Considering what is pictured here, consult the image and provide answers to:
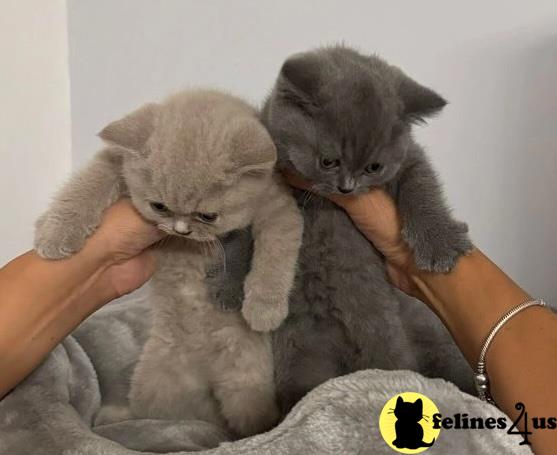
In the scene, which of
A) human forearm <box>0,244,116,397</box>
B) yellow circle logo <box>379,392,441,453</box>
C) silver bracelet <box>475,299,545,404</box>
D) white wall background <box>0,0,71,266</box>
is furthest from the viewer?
white wall background <box>0,0,71,266</box>

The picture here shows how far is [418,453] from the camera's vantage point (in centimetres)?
74

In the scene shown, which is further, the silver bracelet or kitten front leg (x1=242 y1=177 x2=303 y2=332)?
kitten front leg (x1=242 y1=177 x2=303 y2=332)

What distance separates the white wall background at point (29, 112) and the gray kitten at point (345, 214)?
99 centimetres

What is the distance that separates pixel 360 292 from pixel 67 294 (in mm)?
533

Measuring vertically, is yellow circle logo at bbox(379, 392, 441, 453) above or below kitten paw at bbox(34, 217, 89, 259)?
below

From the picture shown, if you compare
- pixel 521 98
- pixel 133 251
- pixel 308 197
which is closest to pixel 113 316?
pixel 133 251

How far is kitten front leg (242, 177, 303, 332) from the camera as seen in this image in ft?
3.49

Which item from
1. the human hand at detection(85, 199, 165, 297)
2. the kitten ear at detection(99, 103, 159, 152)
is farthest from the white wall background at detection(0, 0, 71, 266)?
the kitten ear at detection(99, 103, 159, 152)

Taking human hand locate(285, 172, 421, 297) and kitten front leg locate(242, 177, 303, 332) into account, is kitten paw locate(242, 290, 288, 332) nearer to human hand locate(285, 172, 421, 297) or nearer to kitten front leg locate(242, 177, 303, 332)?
kitten front leg locate(242, 177, 303, 332)

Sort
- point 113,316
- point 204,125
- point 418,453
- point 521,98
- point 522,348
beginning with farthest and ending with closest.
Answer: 1. point 521,98
2. point 113,316
3. point 204,125
4. point 522,348
5. point 418,453

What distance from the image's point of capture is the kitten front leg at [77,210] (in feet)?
3.42

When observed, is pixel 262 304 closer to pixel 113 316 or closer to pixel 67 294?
pixel 67 294

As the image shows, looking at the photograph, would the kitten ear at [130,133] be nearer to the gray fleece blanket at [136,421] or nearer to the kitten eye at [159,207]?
the kitten eye at [159,207]

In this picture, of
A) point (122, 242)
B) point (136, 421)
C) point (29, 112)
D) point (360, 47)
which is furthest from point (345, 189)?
point (29, 112)
